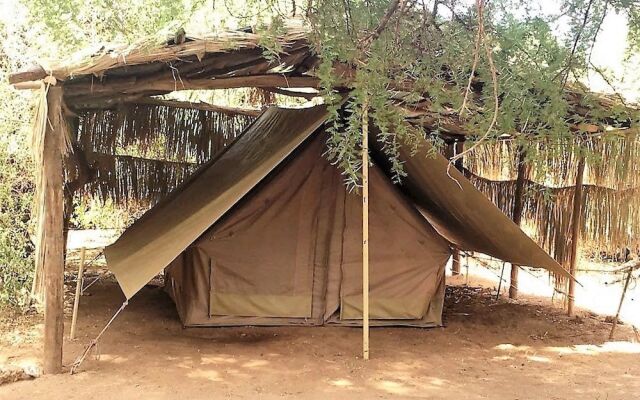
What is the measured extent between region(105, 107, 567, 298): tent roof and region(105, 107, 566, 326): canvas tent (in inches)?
1.0

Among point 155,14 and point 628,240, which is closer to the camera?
point 628,240

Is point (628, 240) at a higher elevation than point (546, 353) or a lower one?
higher

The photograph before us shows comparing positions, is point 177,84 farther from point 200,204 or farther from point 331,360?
point 331,360

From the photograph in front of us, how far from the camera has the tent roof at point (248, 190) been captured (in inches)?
158

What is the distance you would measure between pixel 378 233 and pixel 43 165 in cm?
263

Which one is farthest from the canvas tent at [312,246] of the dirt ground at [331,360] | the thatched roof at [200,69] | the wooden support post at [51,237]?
the wooden support post at [51,237]

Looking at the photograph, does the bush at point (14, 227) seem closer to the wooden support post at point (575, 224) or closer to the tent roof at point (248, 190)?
the tent roof at point (248, 190)

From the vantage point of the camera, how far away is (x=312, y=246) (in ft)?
16.8

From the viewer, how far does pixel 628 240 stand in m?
5.70

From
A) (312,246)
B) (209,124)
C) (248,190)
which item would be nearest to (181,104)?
(209,124)

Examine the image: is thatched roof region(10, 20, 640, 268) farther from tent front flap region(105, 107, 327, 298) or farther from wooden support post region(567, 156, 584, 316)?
tent front flap region(105, 107, 327, 298)

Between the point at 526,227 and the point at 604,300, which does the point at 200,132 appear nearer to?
the point at 526,227

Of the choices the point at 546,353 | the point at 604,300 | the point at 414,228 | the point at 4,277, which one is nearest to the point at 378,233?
the point at 414,228

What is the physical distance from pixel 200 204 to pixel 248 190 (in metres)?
0.36
